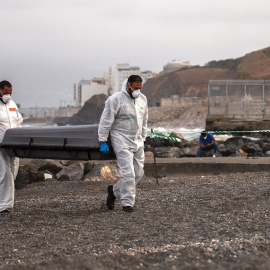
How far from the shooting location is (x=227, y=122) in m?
40.0

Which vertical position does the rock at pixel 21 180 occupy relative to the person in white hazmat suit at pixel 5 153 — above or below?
below

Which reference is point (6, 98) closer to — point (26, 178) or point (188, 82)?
point (26, 178)

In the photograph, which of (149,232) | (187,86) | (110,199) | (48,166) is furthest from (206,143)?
(187,86)

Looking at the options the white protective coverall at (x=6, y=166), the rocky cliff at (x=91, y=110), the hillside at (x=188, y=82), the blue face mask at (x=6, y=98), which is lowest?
the rocky cliff at (x=91, y=110)

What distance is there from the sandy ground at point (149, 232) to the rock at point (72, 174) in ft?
13.7

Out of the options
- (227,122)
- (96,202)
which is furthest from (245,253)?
(227,122)

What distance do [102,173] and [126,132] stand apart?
6035 mm

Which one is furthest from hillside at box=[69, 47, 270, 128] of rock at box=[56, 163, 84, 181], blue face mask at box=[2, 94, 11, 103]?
blue face mask at box=[2, 94, 11, 103]

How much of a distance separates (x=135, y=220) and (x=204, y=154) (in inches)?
449

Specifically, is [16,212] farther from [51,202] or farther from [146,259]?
[146,259]

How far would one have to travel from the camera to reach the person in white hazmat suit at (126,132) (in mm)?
8172

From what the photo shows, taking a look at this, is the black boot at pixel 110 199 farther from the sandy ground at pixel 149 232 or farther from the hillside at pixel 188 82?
the hillside at pixel 188 82

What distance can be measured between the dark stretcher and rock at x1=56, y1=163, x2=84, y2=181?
227 inches

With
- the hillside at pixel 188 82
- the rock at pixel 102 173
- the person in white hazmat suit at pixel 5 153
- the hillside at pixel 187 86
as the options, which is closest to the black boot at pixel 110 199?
the person in white hazmat suit at pixel 5 153
